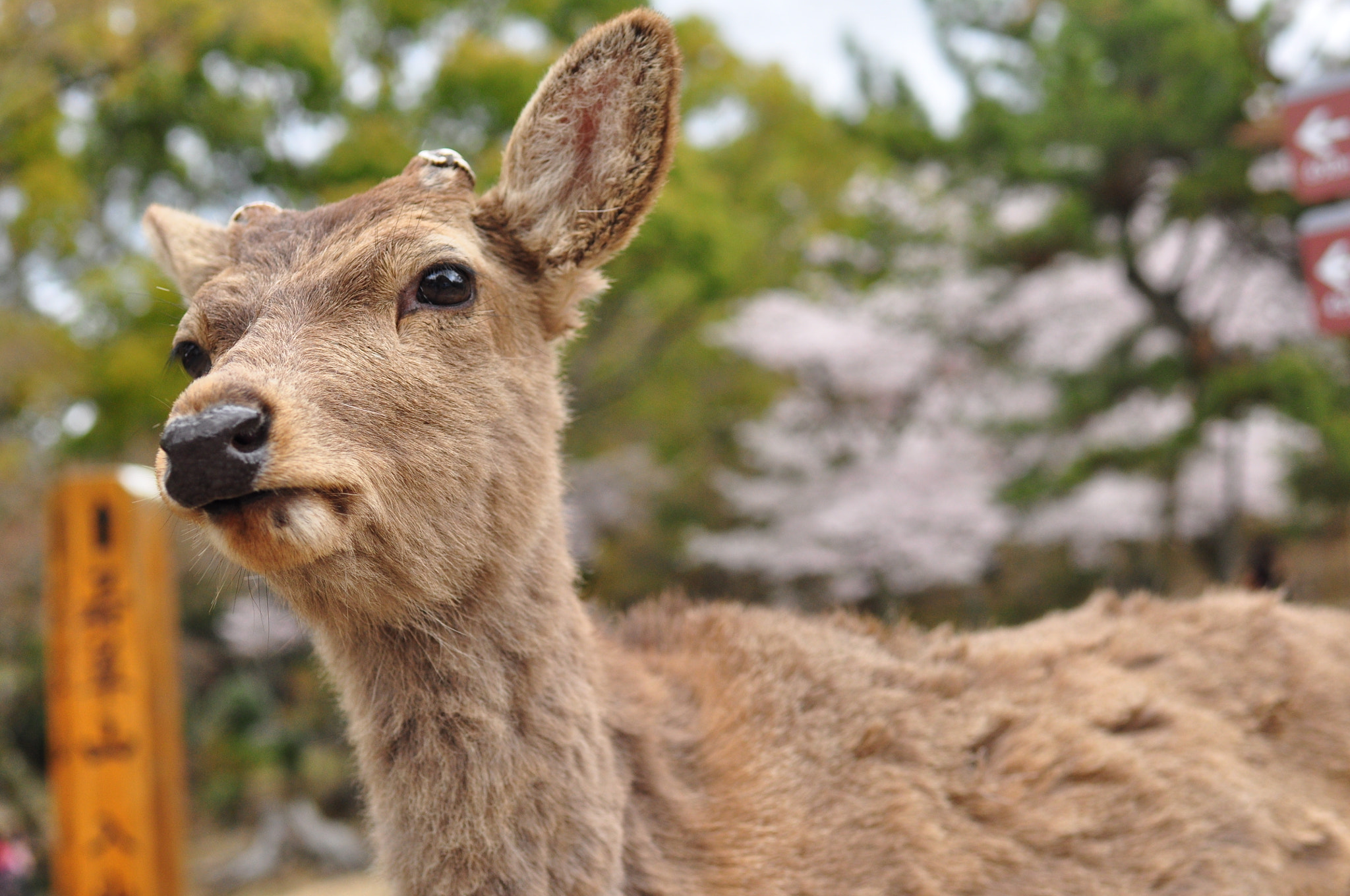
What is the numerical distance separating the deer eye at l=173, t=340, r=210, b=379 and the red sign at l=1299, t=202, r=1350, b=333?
22.3ft

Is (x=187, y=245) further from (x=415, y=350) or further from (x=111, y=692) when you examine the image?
(x=111, y=692)

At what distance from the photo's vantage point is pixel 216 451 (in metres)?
1.76

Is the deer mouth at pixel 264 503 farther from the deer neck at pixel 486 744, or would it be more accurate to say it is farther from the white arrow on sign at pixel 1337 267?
the white arrow on sign at pixel 1337 267

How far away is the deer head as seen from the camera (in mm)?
1854

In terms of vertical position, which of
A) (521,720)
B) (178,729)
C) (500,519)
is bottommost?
(521,720)

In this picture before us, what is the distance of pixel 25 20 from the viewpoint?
9.24 m

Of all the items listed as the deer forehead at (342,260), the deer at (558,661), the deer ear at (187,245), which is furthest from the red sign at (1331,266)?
the deer ear at (187,245)

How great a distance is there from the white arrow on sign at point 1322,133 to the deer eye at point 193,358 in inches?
273

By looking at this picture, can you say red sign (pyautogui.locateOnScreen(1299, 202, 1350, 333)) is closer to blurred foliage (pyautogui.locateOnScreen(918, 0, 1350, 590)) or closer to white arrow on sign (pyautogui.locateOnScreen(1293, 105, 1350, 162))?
white arrow on sign (pyautogui.locateOnScreen(1293, 105, 1350, 162))

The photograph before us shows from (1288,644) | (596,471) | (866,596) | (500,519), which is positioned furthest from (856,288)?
(500,519)

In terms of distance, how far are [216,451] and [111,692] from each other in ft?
16.4

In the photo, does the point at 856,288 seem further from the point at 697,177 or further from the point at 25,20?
the point at 25,20

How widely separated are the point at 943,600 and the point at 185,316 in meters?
14.1

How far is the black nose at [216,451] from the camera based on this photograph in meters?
1.76
